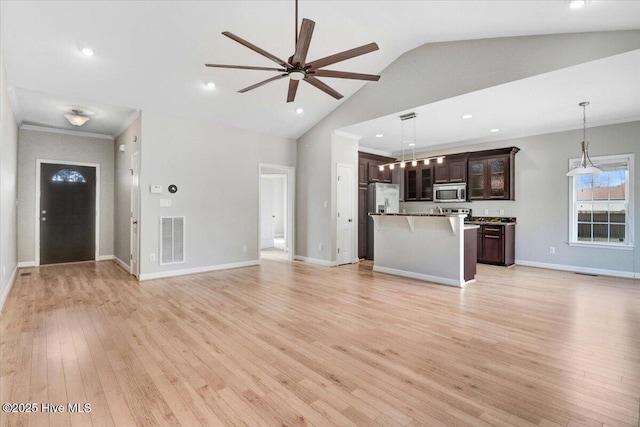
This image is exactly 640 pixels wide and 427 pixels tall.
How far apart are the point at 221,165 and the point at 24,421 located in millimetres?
4659

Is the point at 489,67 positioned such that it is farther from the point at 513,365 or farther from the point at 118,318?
the point at 118,318

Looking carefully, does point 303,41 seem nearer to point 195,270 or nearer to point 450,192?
point 195,270

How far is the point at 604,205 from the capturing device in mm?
5555

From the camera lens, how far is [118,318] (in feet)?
10.8

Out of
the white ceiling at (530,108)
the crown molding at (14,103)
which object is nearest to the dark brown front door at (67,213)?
the crown molding at (14,103)

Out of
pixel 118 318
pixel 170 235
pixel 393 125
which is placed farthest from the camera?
pixel 393 125

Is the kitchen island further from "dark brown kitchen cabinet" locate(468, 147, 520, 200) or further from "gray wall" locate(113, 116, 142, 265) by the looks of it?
"gray wall" locate(113, 116, 142, 265)

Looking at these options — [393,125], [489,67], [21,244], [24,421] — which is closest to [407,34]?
[489,67]

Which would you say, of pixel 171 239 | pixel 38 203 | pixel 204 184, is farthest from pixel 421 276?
pixel 38 203

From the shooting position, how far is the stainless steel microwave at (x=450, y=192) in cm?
702

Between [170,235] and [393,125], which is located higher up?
[393,125]

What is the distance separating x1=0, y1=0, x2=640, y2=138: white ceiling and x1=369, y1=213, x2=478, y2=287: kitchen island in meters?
2.54

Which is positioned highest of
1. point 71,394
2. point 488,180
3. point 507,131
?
point 507,131

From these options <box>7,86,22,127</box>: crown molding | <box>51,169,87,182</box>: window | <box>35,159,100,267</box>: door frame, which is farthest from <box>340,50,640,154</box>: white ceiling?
<box>51,169,87,182</box>: window
